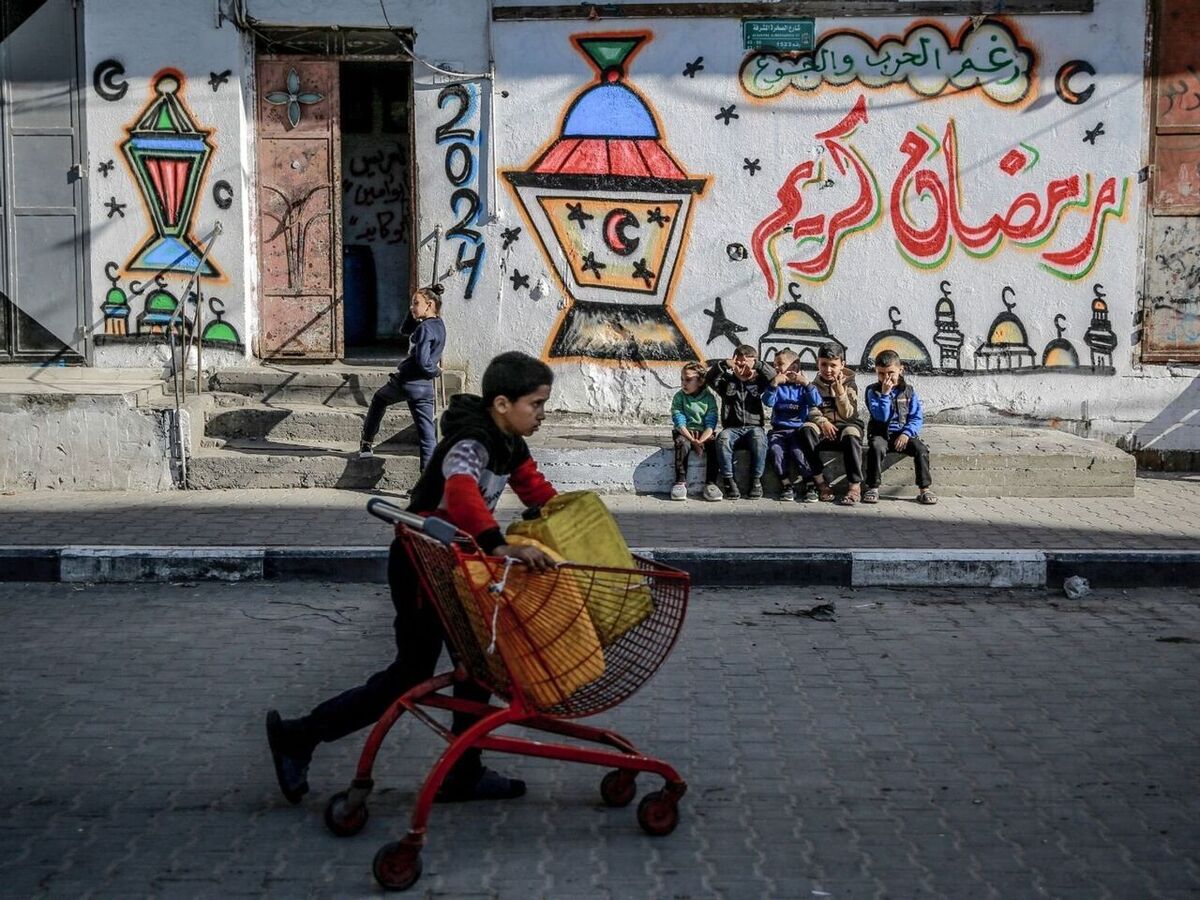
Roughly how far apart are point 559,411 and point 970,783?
7414 millimetres

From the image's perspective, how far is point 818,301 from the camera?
11.9 m

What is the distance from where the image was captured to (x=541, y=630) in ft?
13.7

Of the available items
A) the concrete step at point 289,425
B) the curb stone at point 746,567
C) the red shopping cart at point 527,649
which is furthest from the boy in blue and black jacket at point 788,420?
the red shopping cart at point 527,649

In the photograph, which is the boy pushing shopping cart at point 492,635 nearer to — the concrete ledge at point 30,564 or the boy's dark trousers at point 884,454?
the concrete ledge at point 30,564

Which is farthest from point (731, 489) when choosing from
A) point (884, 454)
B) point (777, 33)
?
point (777, 33)

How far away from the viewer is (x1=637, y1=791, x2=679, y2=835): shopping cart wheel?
177 inches

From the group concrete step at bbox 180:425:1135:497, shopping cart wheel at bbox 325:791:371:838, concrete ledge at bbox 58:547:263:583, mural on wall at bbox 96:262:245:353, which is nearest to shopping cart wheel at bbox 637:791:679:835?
shopping cart wheel at bbox 325:791:371:838

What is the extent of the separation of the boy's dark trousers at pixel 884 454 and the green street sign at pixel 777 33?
345cm

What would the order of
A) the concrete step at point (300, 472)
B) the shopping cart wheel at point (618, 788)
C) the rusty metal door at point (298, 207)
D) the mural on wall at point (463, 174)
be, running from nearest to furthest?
the shopping cart wheel at point (618, 788) < the concrete step at point (300, 472) < the mural on wall at point (463, 174) < the rusty metal door at point (298, 207)

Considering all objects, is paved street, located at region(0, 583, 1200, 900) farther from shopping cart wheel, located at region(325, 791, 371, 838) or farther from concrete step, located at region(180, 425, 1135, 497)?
concrete step, located at region(180, 425, 1135, 497)

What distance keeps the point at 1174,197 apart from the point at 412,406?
6464mm

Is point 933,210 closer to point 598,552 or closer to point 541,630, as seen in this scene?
point 598,552

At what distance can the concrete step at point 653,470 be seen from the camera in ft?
34.6

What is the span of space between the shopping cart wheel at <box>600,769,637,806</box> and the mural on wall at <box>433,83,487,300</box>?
7.64m
